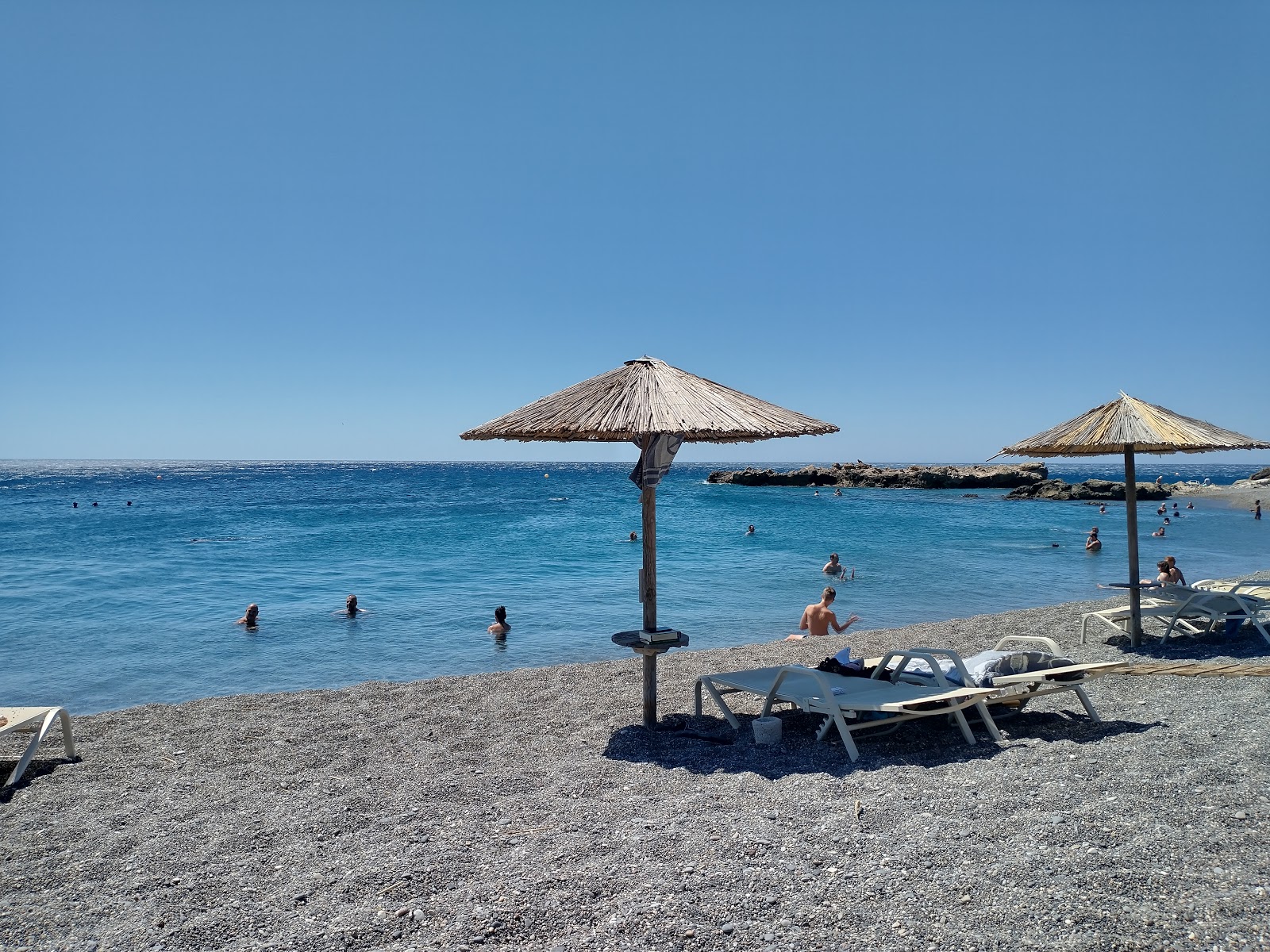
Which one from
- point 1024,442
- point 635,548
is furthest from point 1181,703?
point 635,548

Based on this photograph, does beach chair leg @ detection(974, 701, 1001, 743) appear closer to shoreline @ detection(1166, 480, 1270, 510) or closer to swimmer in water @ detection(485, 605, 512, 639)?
swimmer in water @ detection(485, 605, 512, 639)

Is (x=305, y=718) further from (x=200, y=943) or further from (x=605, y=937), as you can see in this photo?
(x=605, y=937)

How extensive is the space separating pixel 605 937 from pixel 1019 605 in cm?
1327

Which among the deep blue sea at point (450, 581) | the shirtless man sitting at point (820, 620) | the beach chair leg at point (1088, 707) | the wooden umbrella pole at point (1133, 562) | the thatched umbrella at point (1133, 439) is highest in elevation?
the thatched umbrella at point (1133, 439)

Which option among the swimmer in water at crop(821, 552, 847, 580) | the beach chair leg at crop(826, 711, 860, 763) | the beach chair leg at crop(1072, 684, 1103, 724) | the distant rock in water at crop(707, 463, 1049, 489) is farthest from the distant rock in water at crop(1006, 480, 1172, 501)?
the beach chair leg at crop(826, 711, 860, 763)

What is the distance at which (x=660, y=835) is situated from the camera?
3605 millimetres

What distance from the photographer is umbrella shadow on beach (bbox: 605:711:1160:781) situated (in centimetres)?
471

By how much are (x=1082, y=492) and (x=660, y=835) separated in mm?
50654

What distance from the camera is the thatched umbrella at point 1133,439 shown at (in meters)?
7.45

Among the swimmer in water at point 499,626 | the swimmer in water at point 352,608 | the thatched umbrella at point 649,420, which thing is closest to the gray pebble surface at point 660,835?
the thatched umbrella at point 649,420

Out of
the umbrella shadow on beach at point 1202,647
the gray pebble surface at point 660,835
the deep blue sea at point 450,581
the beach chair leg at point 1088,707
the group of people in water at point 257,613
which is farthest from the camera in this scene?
the group of people in water at point 257,613

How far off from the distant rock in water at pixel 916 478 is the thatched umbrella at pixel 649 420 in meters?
55.6

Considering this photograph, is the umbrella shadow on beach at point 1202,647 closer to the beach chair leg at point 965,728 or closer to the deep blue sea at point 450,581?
the beach chair leg at point 965,728

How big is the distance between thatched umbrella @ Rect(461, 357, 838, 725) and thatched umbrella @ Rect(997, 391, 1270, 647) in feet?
12.6
